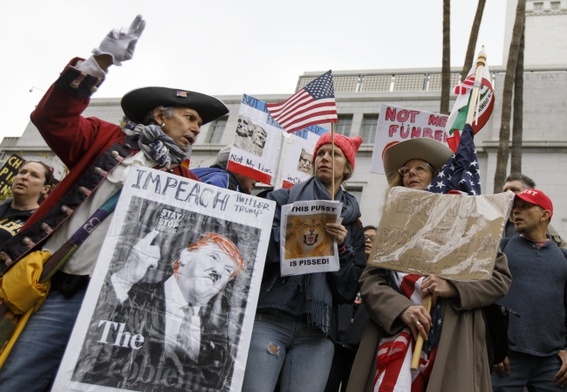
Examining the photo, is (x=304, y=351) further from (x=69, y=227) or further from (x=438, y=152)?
(x=438, y=152)

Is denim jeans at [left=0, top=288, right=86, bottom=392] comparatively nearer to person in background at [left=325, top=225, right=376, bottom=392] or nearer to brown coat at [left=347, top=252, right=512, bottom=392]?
brown coat at [left=347, top=252, right=512, bottom=392]

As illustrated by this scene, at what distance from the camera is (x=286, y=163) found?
23.1ft

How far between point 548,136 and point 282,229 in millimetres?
15223

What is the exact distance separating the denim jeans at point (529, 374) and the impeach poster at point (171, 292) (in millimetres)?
2025

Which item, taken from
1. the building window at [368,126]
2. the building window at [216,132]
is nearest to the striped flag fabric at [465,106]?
A: the building window at [368,126]

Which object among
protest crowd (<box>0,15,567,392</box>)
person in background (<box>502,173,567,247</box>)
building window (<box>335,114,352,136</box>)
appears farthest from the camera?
building window (<box>335,114,352,136</box>)

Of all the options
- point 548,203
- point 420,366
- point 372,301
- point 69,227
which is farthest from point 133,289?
point 548,203

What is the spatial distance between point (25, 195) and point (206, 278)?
9.53 ft

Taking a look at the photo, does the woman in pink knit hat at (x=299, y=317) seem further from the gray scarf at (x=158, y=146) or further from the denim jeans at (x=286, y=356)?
the gray scarf at (x=158, y=146)

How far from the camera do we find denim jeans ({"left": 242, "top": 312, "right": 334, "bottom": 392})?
2.77 m

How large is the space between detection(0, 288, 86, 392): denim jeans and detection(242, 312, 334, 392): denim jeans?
0.94 m

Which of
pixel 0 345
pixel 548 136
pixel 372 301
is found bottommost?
pixel 0 345

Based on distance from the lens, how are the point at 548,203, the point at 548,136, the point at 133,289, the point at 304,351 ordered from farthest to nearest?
the point at 548,136
the point at 548,203
the point at 304,351
the point at 133,289

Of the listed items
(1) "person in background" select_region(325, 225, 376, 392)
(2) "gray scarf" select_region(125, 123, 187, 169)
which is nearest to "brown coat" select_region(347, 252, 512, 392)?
A: (1) "person in background" select_region(325, 225, 376, 392)
